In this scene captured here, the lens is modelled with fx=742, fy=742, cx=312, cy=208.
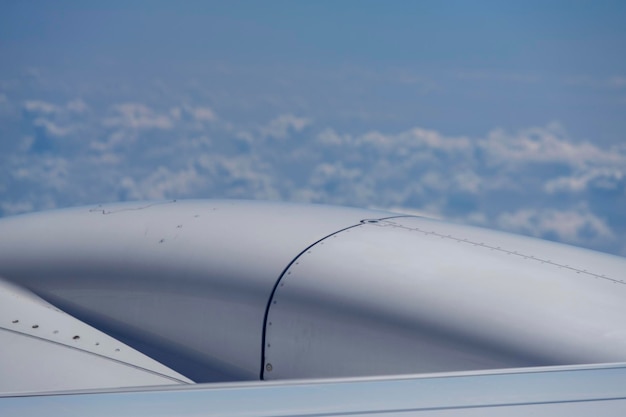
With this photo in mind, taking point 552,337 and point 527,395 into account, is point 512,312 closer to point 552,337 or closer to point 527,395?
point 552,337

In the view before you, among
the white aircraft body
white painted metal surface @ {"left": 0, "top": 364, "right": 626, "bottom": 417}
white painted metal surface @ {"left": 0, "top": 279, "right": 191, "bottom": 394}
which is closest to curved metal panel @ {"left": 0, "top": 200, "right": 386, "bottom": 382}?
the white aircraft body

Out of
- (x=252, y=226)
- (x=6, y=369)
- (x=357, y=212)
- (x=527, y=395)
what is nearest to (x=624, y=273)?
(x=357, y=212)

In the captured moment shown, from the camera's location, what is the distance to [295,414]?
2.22 metres

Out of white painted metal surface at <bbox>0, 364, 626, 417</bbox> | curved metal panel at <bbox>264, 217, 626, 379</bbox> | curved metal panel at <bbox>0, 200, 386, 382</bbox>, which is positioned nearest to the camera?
white painted metal surface at <bbox>0, 364, 626, 417</bbox>

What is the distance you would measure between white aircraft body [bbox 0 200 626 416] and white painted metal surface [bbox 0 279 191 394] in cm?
1

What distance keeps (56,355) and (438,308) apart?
8.48 ft

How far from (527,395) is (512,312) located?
7.73 ft

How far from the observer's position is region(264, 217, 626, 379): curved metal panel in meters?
4.54

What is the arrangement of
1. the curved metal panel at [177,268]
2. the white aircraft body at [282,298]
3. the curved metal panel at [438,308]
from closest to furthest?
the curved metal panel at [438,308] → the white aircraft body at [282,298] → the curved metal panel at [177,268]

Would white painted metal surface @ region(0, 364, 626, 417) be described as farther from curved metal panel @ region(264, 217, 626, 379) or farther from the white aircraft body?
curved metal panel @ region(264, 217, 626, 379)

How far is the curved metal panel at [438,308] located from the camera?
4.54 meters

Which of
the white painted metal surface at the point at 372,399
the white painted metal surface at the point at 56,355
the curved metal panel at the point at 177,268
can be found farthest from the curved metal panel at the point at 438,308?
the white painted metal surface at the point at 372,399

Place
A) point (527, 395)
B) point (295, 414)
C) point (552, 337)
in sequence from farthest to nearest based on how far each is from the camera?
point (552, 337) < point (527, 395) < point (295, 414)

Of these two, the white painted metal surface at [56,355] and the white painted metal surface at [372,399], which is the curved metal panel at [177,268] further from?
the white painted metal surface at [372,399]
